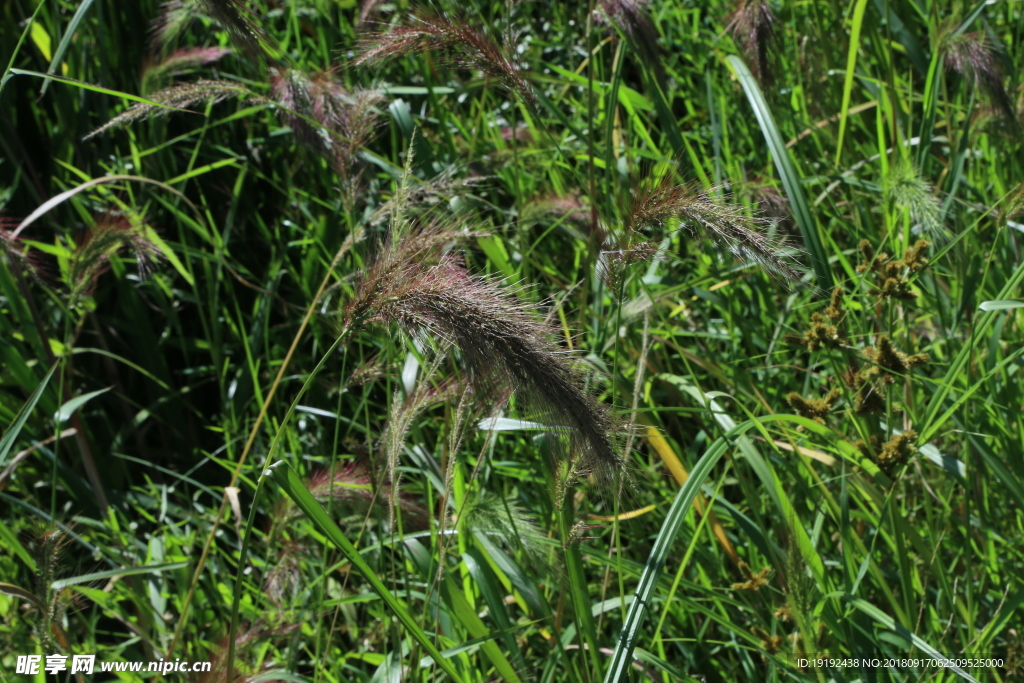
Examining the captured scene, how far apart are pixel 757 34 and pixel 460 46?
0.83m

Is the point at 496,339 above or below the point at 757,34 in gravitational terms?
below

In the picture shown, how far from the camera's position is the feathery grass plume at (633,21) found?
5.41ft

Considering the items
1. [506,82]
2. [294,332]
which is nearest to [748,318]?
[506,82]

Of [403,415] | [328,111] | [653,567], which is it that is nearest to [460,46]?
[328,111]

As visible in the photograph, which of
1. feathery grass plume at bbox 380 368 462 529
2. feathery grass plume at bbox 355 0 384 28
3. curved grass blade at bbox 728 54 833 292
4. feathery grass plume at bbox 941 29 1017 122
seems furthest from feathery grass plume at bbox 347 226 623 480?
feathery grass plume at bbox 941 29 1017 122

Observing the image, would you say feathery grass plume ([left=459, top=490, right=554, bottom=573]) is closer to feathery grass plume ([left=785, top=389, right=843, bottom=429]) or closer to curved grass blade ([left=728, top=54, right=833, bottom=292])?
feathery grass plume ([left=785, top=389, right=843, bottom=429])

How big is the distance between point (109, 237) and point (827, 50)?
207 cm

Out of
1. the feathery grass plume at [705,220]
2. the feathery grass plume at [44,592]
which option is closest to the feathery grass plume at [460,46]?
the feathery grass plume at [705,220]

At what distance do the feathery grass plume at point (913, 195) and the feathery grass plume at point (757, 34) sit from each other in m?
0.40

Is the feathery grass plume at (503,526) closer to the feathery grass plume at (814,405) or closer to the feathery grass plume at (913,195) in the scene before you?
the feathery grass plume at (814,405)

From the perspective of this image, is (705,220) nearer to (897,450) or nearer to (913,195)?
(897,450)

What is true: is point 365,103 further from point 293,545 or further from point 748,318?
point 748,318

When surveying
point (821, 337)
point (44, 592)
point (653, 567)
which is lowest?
point (44, 592)

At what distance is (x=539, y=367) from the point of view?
35.6 inches
